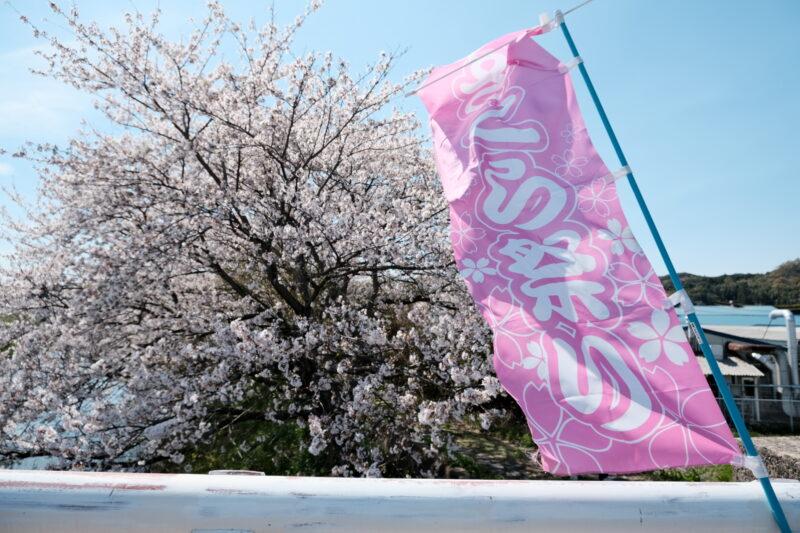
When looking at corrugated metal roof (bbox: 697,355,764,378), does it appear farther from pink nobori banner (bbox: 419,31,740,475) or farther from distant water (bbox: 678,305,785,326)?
pink nobori banner (bbox: 419,31,740,475)

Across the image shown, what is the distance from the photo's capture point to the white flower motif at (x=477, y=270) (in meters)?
1.91

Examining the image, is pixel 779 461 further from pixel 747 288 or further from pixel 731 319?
pixel 747 288

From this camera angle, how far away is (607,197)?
190 cm

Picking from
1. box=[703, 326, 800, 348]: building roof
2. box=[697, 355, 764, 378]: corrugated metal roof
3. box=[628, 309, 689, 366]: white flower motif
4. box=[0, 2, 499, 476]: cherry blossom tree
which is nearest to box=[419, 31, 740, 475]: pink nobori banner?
box=[628, 309, 689, 366]: white flower motif

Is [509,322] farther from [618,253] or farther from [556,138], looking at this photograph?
[556,138]

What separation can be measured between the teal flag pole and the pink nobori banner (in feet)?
0.18

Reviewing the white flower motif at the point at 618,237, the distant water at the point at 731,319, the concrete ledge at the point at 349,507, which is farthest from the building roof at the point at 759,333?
the concrete ledge at the point at 349,507

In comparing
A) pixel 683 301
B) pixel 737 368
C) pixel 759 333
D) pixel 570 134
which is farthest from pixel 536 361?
pixel 759 333

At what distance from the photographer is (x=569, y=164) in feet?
6.63

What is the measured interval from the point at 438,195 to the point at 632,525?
5.96 metres

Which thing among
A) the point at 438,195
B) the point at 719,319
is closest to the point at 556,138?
the point at 438,195

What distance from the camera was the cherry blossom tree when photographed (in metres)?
5.12

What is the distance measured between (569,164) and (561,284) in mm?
600

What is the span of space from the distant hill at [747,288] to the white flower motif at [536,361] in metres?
47.5
